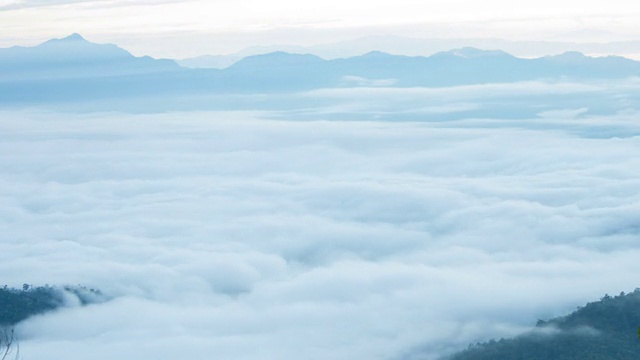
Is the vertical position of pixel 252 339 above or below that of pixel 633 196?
below

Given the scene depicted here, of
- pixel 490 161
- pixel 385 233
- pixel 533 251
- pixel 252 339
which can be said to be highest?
pixel 490 161

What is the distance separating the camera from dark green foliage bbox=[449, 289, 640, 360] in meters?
38.8

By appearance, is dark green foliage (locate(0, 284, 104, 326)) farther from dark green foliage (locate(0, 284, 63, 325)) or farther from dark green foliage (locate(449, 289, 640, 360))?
dark green foliage (locate(449, 289, 640, 360))

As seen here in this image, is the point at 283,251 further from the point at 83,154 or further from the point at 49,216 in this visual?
the point at 83,154

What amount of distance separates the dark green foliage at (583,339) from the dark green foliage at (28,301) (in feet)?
78.8

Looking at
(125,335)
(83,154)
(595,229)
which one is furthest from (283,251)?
(83,154)

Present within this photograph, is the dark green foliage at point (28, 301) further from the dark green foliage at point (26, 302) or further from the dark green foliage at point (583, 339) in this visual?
the dark green foliage at point (583, 339)

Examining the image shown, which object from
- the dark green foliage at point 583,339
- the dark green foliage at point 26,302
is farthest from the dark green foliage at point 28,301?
the dark green foliage at point 583,339

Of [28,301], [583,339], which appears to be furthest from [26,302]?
[583,339]

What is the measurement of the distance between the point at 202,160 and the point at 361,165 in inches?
1371

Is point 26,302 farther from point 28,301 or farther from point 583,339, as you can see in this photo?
point 583,339

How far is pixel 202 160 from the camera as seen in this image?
623 ft

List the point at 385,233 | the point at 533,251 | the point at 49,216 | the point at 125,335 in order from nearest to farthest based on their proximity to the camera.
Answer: the point at 125,335, the point at 533,251, the point at 385,233, the point at 49,216

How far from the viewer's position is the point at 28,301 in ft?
176
